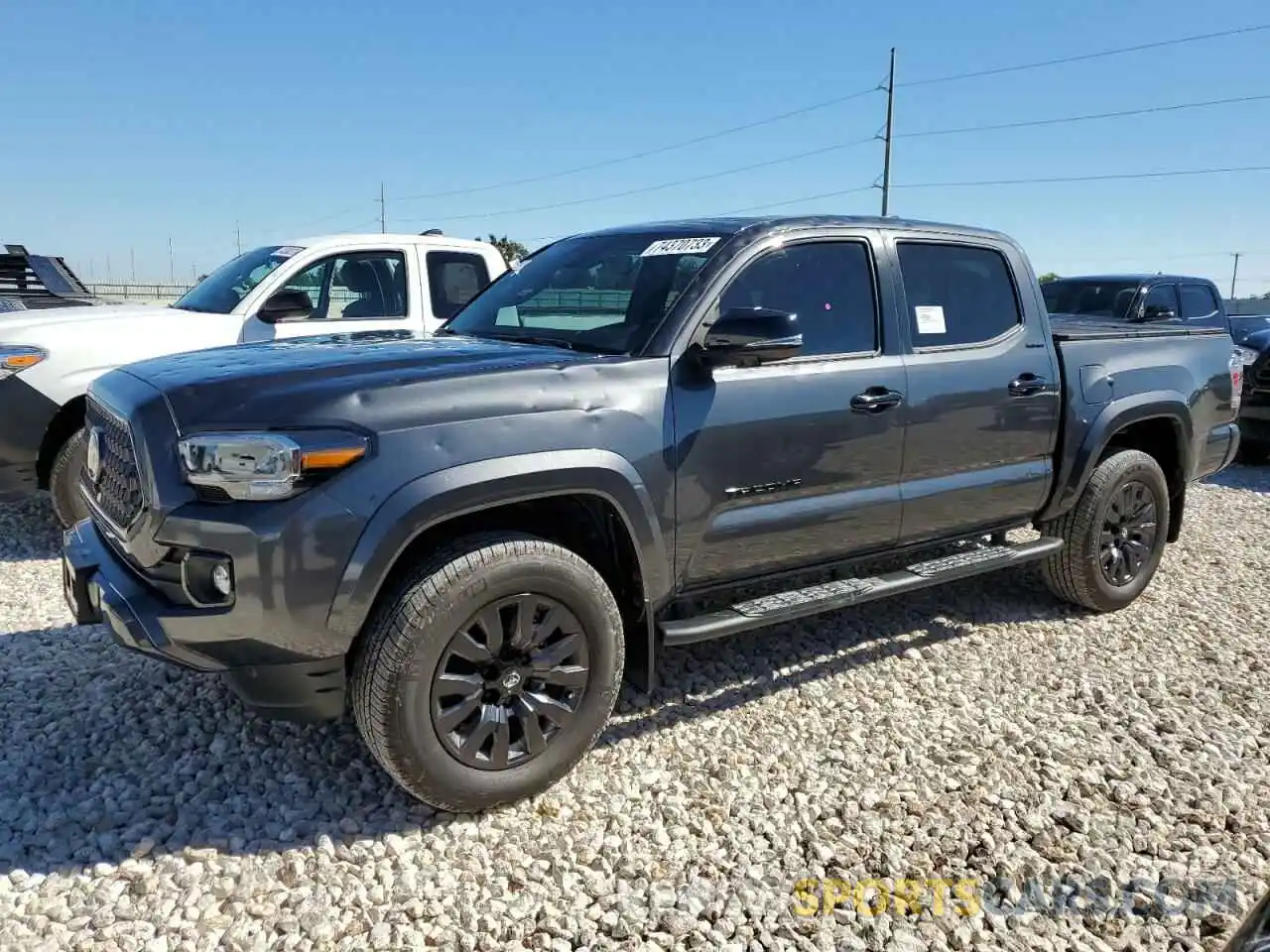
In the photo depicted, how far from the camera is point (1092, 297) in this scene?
10.9m

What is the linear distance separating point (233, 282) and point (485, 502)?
502 cm

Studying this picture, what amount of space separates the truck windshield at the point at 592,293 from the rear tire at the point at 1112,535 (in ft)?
8.27

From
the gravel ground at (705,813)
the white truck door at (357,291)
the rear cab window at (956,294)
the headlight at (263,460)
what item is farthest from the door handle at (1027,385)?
the white truck door at (357,291)

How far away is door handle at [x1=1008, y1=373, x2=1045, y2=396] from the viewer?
430 centimetres

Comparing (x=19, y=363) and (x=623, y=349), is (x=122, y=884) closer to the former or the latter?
(x=623, y=349)

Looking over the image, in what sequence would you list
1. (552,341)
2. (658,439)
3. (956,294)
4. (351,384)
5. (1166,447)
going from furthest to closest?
1. (1166,447)
2. (956,294)
3. (552,341)
4. (658,439)
5. (351,384)

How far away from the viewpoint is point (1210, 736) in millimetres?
3684

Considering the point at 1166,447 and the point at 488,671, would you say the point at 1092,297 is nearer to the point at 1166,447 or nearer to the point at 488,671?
the point at 1166,447

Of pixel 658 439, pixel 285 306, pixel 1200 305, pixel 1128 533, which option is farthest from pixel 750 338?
pixel 1200 305

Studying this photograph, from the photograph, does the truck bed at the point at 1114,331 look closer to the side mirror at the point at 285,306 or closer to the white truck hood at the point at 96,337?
the side mirror at the point at 285,306

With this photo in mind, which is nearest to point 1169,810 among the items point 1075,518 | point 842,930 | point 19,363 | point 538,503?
point 842,930

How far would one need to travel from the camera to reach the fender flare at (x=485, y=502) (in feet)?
8.75

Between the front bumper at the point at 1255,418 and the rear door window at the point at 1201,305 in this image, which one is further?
the rear door window at the point at 1201,305

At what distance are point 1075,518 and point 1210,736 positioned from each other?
1372 millimetres
